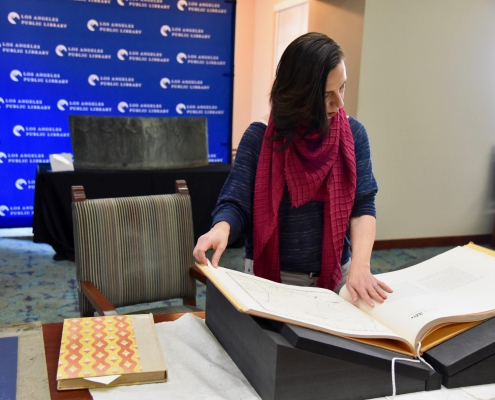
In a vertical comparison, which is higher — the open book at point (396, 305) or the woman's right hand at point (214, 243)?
the woman's right hand at point (214, 243)

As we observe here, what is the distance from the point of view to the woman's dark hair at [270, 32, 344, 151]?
3.72 ft

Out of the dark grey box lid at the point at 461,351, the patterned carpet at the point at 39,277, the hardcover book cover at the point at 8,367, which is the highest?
the dark grey box lid at the point at 461,351

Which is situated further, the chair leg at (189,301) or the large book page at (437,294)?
the chair leg at (189,301)

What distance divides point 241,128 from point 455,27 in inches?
111

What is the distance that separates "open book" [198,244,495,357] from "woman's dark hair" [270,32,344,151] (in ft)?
1.30

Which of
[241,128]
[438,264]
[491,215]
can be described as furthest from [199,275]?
[241,128]

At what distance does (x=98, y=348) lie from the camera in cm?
90

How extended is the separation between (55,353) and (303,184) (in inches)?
26.5

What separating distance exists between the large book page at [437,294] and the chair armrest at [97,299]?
2.10 ft

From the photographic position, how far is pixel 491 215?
463cm

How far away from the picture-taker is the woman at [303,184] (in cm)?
117

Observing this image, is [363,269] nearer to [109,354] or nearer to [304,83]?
[304,83]

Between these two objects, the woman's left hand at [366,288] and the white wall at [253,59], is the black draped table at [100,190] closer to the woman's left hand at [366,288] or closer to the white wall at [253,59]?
the white wall at [253,59]

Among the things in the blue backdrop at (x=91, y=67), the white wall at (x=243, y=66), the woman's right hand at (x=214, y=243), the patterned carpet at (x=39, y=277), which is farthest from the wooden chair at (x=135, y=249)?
the white wall at (x=243, y=66)
